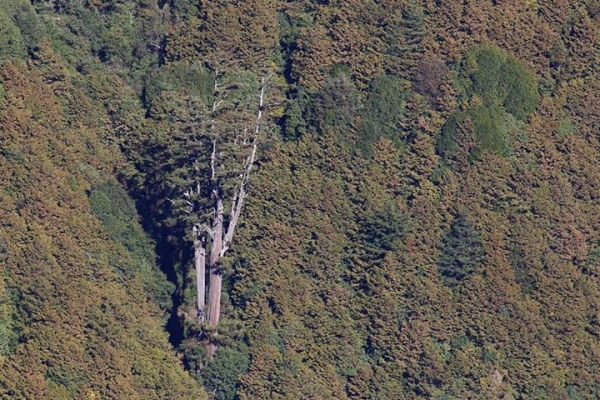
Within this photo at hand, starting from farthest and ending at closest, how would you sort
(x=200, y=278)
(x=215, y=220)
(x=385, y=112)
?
(x=385, y=112) → (x=215, y=220) → (x=200, y=278)

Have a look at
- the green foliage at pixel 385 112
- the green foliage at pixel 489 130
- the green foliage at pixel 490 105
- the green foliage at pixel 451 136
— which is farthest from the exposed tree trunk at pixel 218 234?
the green foliage at pixel 489 130

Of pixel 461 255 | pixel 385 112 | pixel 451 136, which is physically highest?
pixel 451 136

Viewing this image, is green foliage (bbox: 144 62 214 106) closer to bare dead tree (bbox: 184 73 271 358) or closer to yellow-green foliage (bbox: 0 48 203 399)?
bare dead tree (bbox: 184 73 271 358)

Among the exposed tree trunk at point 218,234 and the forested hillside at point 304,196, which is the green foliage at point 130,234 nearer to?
the forested hillside at point 304,196

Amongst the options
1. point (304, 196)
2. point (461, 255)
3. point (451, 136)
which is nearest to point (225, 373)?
point (304, 196)

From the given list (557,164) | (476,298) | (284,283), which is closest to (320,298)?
(284,283)

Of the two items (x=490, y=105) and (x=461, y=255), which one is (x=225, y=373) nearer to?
(x=461, y=255)
